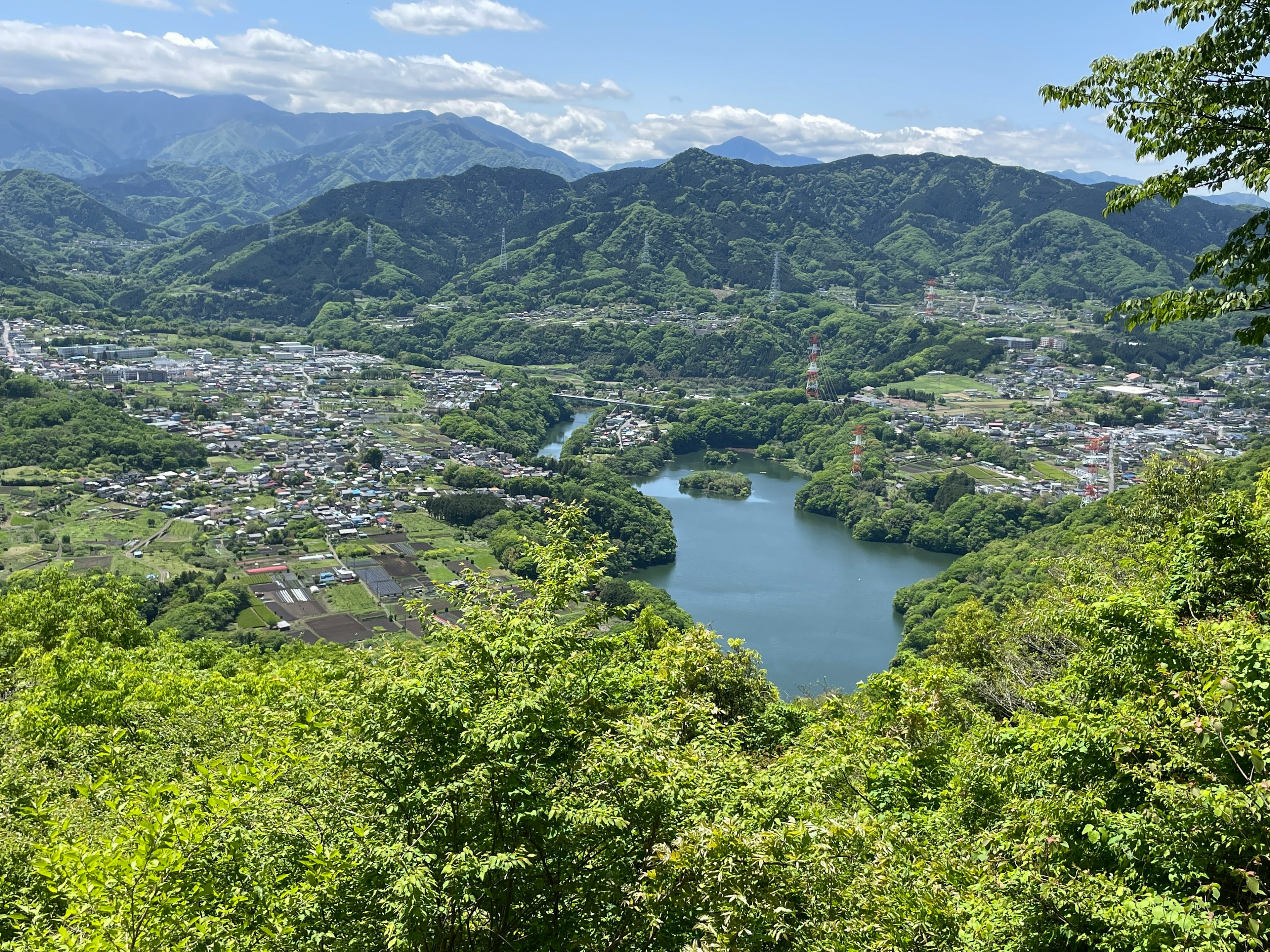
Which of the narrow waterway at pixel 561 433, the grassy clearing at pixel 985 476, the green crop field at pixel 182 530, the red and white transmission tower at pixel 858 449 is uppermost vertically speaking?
the grassy clearing at pixel 985 476

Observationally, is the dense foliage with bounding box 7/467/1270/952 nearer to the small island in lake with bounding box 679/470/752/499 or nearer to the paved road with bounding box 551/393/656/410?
the small island in lake with bounding box 679/470/752/499

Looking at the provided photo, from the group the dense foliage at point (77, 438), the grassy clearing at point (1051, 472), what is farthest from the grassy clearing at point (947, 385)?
the dense foliage at point (77, 438)

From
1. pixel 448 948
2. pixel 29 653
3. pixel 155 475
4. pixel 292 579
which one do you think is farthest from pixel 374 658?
pixel 155 475

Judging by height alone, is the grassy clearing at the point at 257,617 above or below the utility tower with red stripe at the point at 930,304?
below

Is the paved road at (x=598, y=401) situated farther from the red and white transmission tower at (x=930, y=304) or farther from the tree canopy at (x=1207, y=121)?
the tree canopy at (x=1207, y=121)

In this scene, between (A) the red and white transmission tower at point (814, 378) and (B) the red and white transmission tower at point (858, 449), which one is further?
(A) the red and white transmission tower at point (814, 378)

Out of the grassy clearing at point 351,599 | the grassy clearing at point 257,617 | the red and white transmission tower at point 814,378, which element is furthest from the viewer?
the red and white transmission tower at point 814,378
